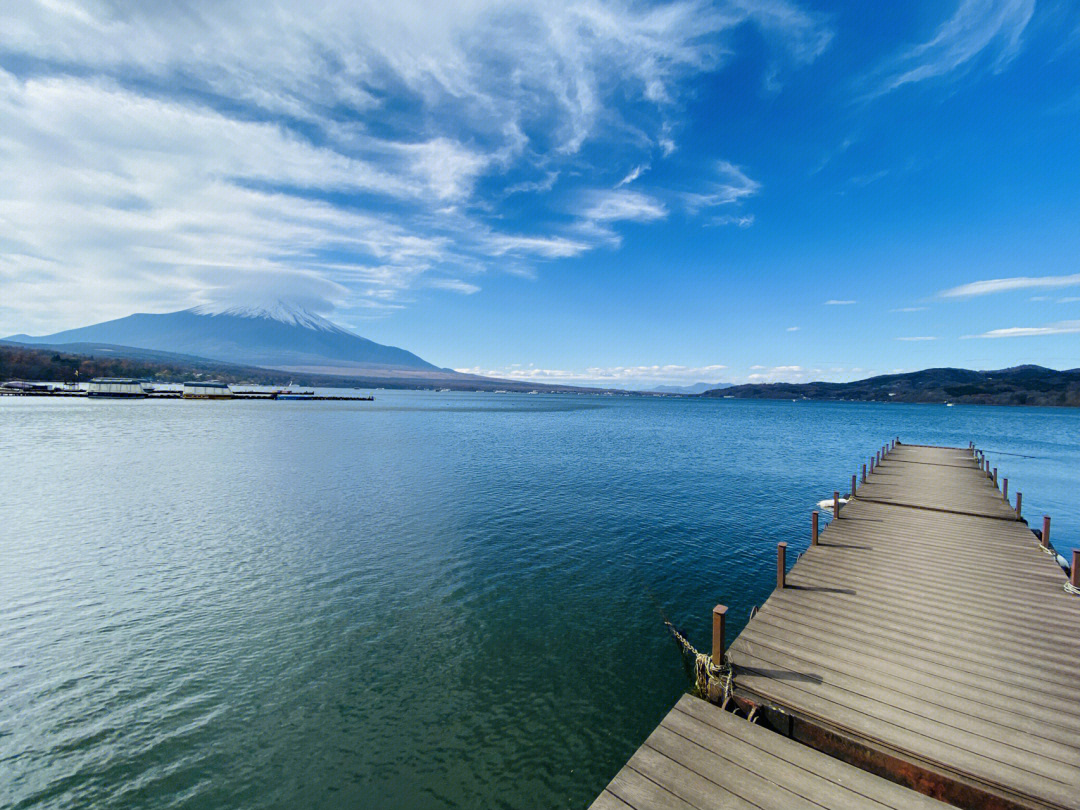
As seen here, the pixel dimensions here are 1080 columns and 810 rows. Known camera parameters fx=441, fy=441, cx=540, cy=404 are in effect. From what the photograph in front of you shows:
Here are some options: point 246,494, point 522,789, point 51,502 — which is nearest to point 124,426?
point 51,502

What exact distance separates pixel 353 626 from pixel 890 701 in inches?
548

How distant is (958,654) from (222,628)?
19.6m

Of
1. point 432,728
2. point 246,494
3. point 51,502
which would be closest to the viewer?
point 432,728

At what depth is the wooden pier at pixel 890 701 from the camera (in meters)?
6.20

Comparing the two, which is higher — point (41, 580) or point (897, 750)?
point (897, 750)

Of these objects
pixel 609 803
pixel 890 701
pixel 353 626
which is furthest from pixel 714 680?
pixel 353 626

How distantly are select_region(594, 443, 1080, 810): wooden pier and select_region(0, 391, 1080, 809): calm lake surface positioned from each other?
2.97m

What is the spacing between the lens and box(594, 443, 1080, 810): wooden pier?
620cm

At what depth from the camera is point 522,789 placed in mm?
8609

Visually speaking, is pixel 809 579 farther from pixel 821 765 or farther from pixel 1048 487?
pixel 1048 487

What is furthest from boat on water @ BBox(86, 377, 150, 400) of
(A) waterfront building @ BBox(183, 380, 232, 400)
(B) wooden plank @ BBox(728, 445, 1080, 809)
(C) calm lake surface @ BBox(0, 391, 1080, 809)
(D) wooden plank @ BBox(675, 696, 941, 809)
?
(B) wooden plank @ BBox(728, 445, 1080, 809)

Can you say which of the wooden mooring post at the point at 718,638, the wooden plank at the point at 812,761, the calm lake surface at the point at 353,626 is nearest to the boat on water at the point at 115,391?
the calm lake surface at the point at 353,626

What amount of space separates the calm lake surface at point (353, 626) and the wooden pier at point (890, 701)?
117 inches

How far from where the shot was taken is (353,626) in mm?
14227
